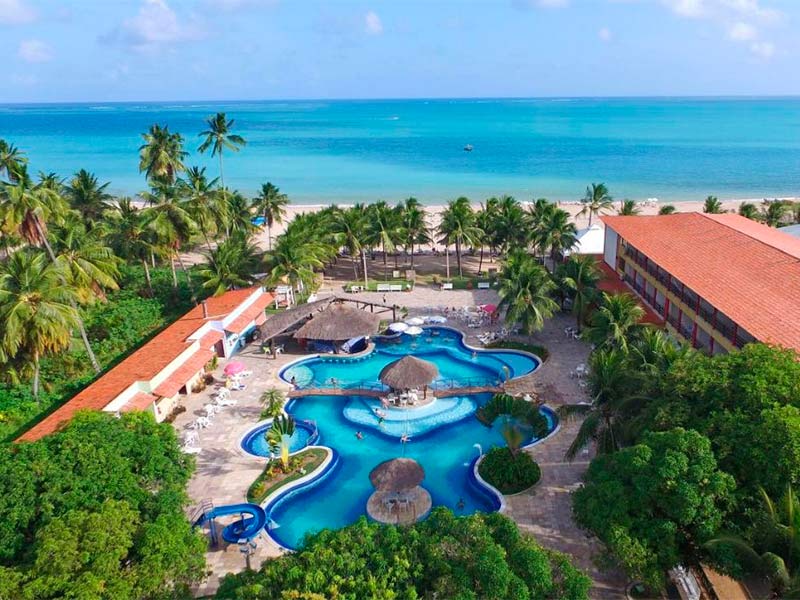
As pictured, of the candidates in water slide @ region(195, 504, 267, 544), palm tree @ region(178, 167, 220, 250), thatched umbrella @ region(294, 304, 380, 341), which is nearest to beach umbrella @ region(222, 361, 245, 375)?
thatched umbrella @ region(294, 304, 380, 341)

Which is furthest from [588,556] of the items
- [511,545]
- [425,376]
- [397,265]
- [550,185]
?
[550,185]

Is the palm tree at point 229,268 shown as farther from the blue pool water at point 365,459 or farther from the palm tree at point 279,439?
the palm tree at point 279,439

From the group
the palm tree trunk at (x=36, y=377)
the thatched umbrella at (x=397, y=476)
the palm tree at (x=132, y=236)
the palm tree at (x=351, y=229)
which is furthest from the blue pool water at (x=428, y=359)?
the palm tree at (x=132, y=236)

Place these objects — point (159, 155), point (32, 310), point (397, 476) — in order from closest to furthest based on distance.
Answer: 1. point (397, 476)
2. point (32, 310)
3. point (159, 155)

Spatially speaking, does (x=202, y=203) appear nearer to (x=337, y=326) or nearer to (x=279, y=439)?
(x=337, y=326)

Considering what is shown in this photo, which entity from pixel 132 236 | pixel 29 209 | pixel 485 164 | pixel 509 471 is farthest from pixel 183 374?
pixel 485 164

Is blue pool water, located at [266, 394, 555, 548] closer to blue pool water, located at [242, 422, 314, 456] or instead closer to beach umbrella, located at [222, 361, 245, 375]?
blue pool water, located at [242, 422, 314, 456]
